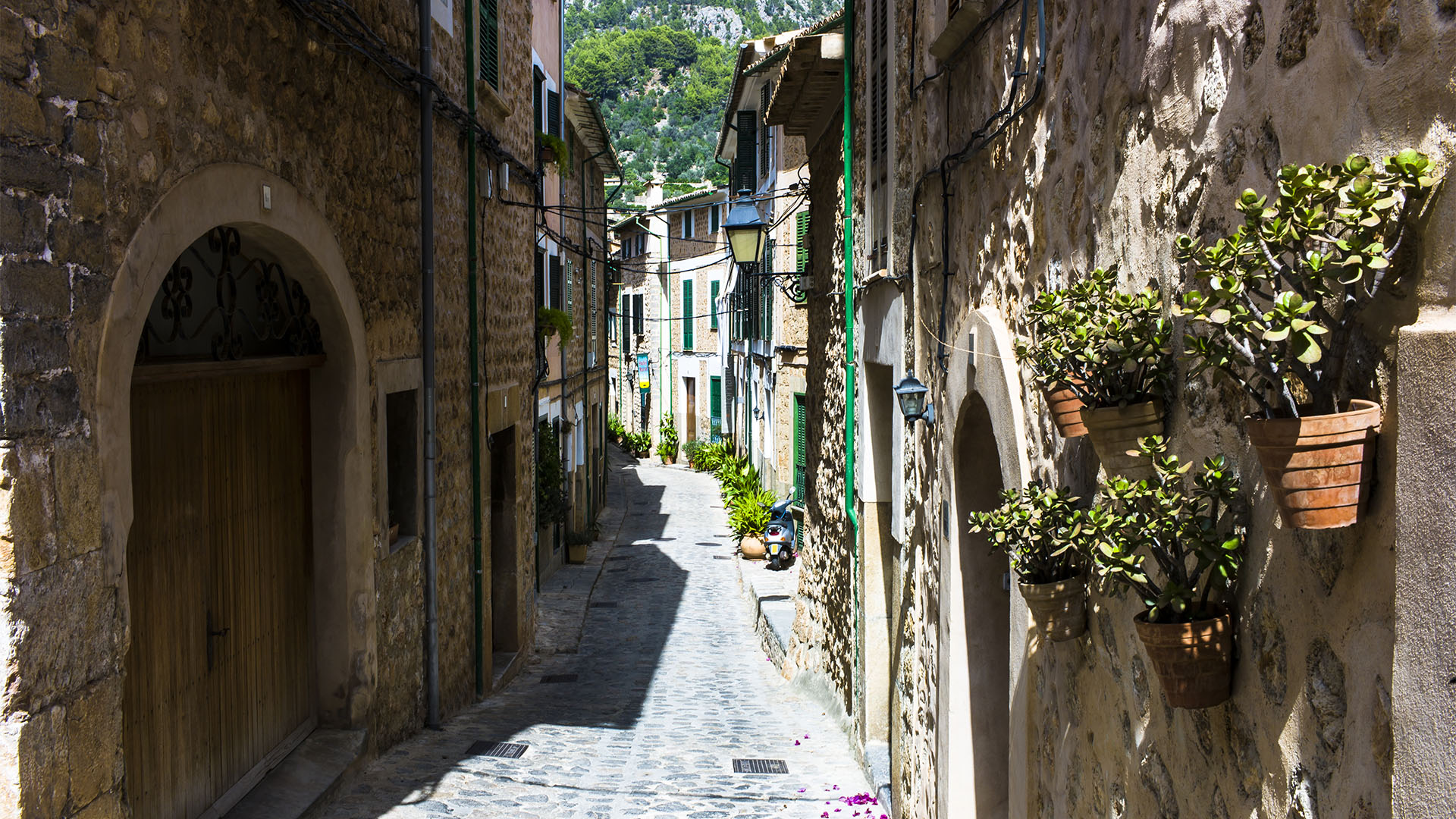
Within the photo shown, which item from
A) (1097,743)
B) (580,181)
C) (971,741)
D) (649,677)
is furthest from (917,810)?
(580,181)

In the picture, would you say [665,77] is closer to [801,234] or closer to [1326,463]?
[801,234]

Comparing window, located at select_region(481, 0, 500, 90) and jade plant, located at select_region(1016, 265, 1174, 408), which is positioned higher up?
window, located at select_region(481, 0, 500, 90)

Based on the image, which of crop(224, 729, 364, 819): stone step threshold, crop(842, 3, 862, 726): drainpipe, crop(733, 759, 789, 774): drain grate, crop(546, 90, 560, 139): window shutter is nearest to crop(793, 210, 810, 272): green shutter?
crop(546, 90, 560, 139): window shutter

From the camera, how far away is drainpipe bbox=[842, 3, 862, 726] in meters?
8.17

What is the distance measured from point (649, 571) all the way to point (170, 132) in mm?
13825

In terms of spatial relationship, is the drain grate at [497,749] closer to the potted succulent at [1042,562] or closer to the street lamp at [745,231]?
the potted succulent at [1042,562]

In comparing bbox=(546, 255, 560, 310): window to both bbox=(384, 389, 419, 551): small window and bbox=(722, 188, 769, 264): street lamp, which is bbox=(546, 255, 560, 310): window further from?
bbox=(384, 389, 419, 551): small window

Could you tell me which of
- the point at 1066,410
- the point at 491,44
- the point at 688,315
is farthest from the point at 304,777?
the point at 688,315

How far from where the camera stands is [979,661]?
15.5 feet

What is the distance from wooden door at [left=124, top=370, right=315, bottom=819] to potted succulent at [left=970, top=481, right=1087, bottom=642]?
3102 mm

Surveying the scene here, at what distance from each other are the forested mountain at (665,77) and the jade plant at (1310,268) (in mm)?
64459

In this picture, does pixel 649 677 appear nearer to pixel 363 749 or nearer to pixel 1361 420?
pixel 363 749

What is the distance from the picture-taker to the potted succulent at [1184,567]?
6.95ft

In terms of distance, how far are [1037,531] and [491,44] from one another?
907cm
